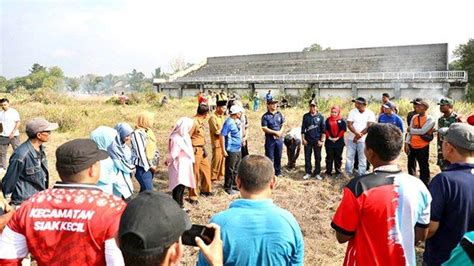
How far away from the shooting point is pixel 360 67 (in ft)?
114

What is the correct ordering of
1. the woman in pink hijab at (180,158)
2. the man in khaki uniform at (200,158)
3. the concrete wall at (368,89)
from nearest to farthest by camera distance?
the woman in pink hijab at (180,158), the man in khaki uniform at (200,158), the concrete wall at (368,89)

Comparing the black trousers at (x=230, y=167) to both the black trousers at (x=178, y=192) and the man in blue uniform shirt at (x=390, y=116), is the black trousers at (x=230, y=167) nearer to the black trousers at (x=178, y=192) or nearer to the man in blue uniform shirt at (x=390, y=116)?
the black trousers at (x=178, y=192)

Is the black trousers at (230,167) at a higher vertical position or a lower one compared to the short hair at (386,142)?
lower

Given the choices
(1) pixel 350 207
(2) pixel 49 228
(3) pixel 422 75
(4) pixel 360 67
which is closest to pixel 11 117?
(2) pixel 49 228

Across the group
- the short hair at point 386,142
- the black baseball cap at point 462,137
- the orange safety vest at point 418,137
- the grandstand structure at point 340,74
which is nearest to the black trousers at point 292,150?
the orange safety vest at point 418,137

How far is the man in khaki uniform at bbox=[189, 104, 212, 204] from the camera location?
230 inches

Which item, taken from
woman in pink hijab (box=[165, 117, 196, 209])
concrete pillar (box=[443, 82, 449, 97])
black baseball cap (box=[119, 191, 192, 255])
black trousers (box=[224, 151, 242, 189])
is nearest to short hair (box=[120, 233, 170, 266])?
black baseball cap (box=[119, 191, 192, 255])

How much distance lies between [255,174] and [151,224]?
790 mm

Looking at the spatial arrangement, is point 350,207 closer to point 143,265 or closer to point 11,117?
point 143,265

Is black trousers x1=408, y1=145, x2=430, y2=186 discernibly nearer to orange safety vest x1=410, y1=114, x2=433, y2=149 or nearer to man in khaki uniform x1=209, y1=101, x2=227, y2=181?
orange safety vest x1=410, y1=114, x2=433, y2=149

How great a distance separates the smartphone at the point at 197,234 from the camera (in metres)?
1.41

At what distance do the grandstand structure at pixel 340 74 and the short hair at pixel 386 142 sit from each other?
2577 centimetres

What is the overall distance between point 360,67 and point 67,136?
28.5 m

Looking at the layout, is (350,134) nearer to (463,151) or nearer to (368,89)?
(463,151)
